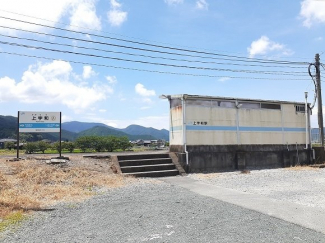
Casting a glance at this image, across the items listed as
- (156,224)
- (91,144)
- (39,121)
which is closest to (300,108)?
(39,121)

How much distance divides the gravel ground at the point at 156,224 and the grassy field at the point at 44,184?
21.7 inches

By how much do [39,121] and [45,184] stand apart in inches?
179

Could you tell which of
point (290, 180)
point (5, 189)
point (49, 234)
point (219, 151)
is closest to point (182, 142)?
point (219, 151)

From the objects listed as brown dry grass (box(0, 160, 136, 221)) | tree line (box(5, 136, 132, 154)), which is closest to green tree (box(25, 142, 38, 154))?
tree line (box(5, 136, 132, 154))

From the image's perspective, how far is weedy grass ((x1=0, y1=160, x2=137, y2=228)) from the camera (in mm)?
6039

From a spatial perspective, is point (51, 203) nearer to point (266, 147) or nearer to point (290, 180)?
point (290, 180)

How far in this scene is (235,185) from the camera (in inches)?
364

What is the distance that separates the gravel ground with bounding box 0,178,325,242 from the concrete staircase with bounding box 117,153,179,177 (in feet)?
15.7

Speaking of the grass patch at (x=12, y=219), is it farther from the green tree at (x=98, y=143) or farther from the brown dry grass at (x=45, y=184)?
the green tree at (x=98, y=143)

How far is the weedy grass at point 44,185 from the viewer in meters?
6.04

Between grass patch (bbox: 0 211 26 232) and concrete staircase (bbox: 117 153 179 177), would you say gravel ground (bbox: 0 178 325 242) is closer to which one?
grass patch (bbox: 0 211 26 232)

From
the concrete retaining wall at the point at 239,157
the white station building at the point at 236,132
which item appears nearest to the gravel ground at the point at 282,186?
the concrete retaining wall at the point at 239,157

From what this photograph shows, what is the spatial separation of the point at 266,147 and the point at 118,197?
33.4 ft

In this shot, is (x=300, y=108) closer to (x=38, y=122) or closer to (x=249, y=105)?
(x=249, y=105)
